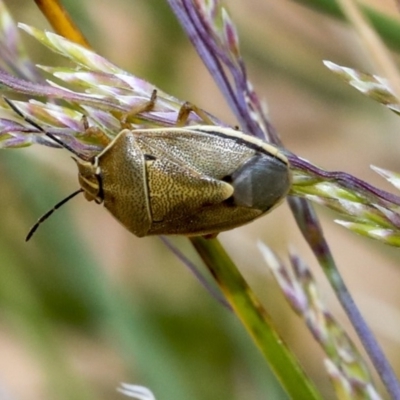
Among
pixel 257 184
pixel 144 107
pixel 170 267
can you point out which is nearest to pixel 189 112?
pixel 144 107

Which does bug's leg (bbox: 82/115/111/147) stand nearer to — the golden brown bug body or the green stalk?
the golden brown bug body

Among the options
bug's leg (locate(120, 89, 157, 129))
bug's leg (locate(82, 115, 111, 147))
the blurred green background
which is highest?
bug's leg (locate(120, 89, 157, 129))

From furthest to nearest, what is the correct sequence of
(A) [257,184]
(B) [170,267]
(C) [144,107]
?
(B) [170,267] < (A) [257,184] < (C) [144,107]

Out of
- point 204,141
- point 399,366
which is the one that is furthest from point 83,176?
point 399,366

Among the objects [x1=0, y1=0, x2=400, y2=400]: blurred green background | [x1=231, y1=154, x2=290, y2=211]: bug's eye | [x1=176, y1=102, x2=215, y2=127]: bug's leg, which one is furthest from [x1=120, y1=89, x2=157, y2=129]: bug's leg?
[x1=0, y1=0, x2=400, y2=400]: blurred green background

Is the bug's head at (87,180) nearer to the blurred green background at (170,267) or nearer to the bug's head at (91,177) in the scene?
the bug's head at (91,177)

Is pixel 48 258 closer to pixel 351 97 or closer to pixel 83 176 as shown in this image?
pixel 83 176

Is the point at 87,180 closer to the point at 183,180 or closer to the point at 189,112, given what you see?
the point at 183,180
